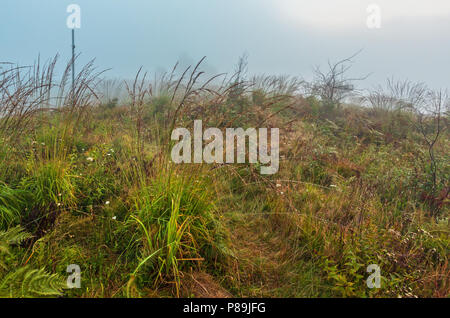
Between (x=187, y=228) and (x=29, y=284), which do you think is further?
(x=187, y=228)

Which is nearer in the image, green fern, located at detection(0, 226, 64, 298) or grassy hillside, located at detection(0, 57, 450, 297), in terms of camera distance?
green fern, located at detection(0, 226, 64, 298)

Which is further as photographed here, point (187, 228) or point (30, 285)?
point (187, 228)

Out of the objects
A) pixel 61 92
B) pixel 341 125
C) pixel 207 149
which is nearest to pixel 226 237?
pixel 207 149

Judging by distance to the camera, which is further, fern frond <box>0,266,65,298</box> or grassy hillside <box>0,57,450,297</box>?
grassy hillside <box>0,57,450,297</box>

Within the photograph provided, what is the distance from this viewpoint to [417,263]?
191 centimetres

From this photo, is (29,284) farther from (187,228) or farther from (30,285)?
(187,228)

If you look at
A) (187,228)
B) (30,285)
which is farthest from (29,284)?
(187,228)

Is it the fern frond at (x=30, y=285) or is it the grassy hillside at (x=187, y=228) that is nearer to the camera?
the fern frond at (x=30, y=285)

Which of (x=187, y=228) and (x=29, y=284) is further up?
(x=187, y=228)

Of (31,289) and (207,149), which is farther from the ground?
(207,149)

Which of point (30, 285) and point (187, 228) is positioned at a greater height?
point (187, 228)

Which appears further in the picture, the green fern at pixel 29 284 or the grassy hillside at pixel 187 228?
the grassy hillside at pixel 187 228

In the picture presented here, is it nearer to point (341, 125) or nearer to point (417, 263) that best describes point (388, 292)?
point (417, 263)

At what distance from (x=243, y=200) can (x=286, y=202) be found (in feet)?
1.63
